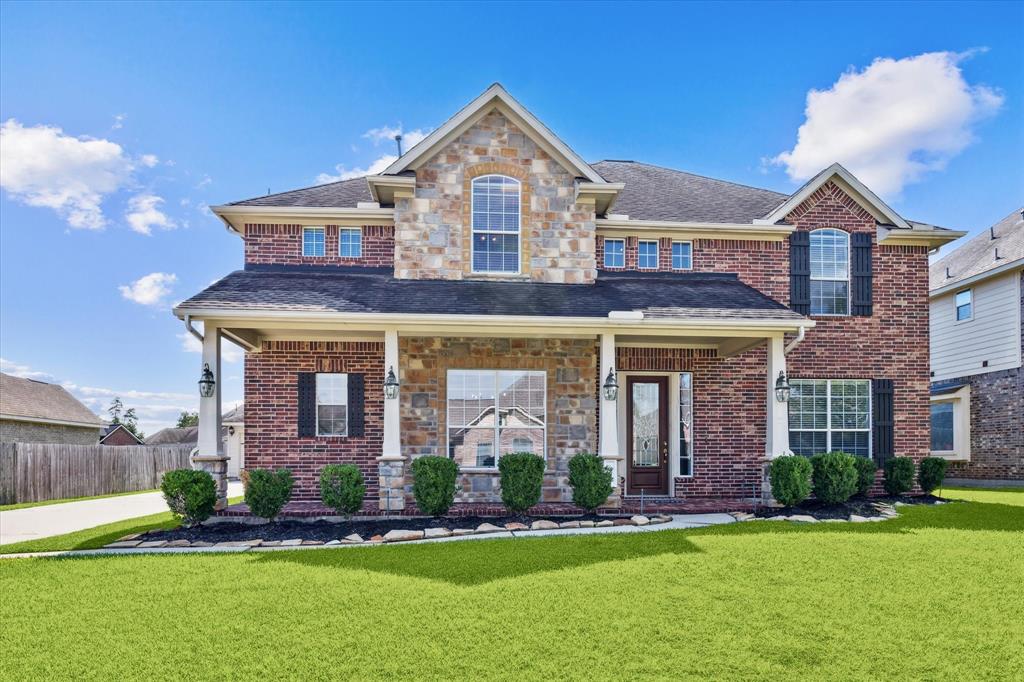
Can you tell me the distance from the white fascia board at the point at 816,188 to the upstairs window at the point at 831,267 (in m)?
0.78

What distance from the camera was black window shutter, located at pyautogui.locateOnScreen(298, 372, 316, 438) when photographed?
12.4 meters

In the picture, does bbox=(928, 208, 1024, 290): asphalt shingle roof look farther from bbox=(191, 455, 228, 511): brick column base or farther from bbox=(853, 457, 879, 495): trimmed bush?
bbox=(191, 455, 228, 511): brick column base

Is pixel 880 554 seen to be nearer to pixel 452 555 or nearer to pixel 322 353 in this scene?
pixel 452 555

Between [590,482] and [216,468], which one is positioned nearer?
[590,482]

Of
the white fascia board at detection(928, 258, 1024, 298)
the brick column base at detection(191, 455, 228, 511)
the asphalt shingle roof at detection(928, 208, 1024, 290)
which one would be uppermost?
the asphalt shingle roof at detection(928, 208, 1024, 290)

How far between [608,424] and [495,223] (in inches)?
171

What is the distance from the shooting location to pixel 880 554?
7.50 meters

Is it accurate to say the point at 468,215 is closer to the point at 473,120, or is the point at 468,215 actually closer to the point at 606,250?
the point at 473,120

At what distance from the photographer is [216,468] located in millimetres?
10555

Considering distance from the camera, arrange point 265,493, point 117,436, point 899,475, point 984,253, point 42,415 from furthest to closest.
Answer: point 117,436
point 42,415
point 984,253
point 899,475
point 265,493

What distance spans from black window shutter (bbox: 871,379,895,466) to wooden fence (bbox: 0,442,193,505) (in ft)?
66.8

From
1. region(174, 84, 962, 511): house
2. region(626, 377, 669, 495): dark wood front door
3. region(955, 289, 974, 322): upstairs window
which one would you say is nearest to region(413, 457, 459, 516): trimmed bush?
region(174, 84, 962, 511): house

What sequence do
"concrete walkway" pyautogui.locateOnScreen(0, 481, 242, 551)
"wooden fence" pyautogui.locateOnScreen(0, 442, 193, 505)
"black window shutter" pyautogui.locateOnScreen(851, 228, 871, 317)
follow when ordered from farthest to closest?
"wooden fence" pyautogui.locateOnScreen(0, 442, 193, 505) < "black window shutter" pyautogui.locateOnScreen(851, 228, 871, 317) < "concrete walkway" pyautogui.locateOnScreen(0, 481, 242, 551)

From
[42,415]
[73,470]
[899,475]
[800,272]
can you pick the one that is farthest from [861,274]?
[42,415]
